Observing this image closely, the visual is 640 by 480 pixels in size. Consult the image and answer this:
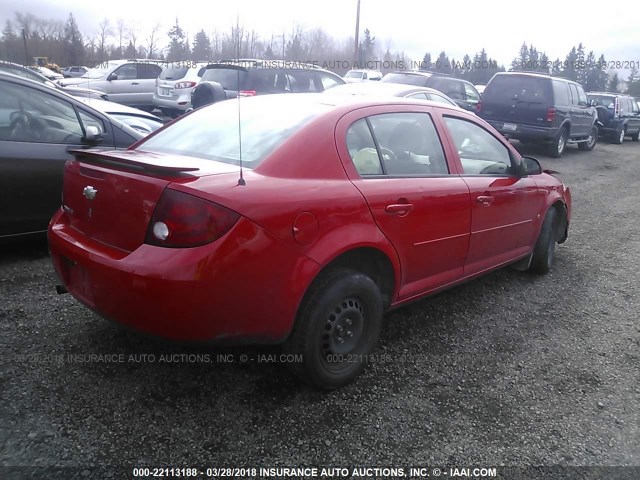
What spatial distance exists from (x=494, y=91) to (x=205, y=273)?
1244 cm

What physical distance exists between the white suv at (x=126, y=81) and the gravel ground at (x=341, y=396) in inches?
508

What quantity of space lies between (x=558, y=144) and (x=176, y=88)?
31.7 feet

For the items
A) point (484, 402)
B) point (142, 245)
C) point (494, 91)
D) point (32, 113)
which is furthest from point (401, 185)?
point (494, 91)

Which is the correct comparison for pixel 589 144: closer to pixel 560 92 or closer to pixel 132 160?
pixel 560 92

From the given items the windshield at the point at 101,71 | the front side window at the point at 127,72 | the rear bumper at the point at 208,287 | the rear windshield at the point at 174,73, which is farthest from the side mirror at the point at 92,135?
the front side window at the point at 127,72

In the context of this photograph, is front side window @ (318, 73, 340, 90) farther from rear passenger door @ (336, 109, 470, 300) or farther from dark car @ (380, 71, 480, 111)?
rear passenger door @ (336, 109, 470, 300)

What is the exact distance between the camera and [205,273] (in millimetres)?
2271

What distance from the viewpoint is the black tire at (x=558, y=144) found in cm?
1310

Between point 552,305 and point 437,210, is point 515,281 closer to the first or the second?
point 552,305

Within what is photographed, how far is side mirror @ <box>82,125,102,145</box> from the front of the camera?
4469 mm

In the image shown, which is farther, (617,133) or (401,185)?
(617,133)

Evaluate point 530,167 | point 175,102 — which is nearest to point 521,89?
point 175,102

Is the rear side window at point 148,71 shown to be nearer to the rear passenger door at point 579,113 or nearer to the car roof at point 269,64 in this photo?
the car roof at point 269,64

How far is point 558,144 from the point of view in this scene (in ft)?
43.9
